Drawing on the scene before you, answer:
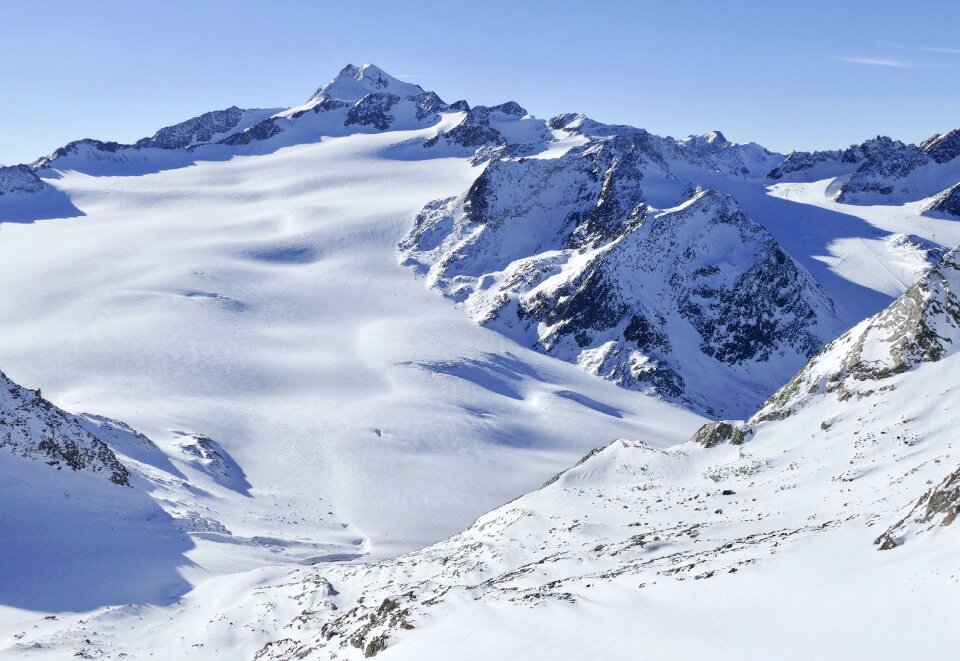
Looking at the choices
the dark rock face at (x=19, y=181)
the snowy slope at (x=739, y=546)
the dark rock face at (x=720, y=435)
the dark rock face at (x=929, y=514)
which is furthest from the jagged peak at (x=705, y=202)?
the dark rock face at (x=19, y=181)

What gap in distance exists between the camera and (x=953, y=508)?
57.2ft

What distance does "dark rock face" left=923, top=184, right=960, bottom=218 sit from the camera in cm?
17100

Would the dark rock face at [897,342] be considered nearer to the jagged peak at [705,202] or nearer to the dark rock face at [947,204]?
the jagged peak at [705,202]

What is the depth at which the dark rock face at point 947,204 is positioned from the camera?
171000 mm

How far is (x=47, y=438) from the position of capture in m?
46.0

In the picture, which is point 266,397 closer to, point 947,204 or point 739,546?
point 739,546

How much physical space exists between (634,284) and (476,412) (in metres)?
43.1

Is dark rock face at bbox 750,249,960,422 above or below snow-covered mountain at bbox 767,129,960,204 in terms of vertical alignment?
below

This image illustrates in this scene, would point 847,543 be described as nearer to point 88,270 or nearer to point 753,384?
point 753,384

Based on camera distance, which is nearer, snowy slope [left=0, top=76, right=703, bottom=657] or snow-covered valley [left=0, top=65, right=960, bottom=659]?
snow-covered valley [left=0, top=65, right=960, bottom=659]

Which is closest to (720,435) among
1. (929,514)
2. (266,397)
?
(929,514)

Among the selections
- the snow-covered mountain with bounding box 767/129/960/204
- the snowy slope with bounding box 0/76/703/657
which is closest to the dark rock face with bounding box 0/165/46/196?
the snowy slope with bounding box 0/76/703/657

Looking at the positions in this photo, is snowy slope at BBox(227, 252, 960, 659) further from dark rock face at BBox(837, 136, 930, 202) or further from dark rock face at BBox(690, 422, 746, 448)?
dark rock face at BBox(837, 136, 930, 202)

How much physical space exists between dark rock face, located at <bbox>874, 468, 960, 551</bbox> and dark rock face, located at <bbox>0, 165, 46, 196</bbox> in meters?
210
